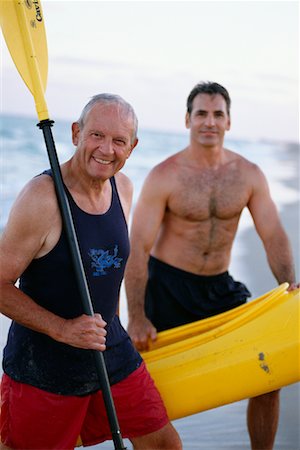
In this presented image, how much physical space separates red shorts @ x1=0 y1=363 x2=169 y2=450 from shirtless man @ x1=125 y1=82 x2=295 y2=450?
101 centimetres

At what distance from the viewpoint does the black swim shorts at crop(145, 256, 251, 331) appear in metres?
4.37

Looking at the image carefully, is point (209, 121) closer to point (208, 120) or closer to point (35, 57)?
point (208, 120)

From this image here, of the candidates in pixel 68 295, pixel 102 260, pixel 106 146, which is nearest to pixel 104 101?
pixel 106 146

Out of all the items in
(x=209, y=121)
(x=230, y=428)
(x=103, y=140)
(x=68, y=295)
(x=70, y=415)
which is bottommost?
(x=230, y=428)

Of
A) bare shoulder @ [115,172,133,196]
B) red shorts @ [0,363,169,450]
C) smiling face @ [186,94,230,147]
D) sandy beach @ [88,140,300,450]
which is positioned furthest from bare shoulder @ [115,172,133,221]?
sandy beach @ [88,140,300,450]

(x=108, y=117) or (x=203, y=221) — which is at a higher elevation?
(x=108, y=117)

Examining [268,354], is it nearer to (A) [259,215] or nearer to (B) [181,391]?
(B) [181,391]

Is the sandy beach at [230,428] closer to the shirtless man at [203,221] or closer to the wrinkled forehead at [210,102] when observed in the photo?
the shirtless man at [203,221]

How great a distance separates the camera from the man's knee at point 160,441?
3311 mm

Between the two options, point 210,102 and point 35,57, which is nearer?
point 35,57

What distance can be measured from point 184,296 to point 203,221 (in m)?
0.39

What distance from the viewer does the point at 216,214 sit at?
442cm

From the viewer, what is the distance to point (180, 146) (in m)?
28.5

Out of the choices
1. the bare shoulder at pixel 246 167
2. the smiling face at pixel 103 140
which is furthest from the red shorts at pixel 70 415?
the bare shoulder at pixel 246 167
